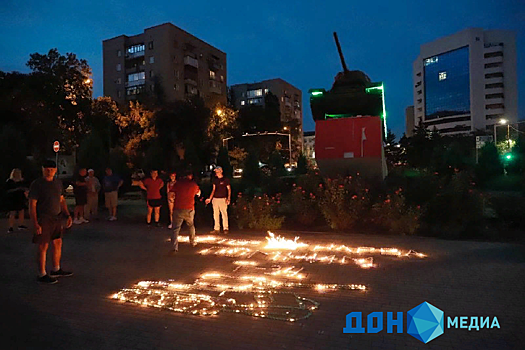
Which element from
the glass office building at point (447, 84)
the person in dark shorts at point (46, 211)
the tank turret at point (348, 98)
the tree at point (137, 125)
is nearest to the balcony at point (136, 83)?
the tree at point (137, 125)

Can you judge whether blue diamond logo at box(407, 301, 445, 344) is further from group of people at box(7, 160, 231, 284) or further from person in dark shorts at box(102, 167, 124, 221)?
person in dark shorts at box(102, 167, 124, 221)

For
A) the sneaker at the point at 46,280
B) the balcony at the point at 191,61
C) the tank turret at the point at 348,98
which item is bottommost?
the sneaker at the point at 46,280

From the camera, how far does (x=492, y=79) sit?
91.2 metres

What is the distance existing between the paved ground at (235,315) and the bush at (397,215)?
1066 mm

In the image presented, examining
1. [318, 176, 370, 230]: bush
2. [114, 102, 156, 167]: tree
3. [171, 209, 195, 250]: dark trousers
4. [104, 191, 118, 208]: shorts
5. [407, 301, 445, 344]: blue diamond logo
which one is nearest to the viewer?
[407, 301, 445, 344]: blue diamond logo

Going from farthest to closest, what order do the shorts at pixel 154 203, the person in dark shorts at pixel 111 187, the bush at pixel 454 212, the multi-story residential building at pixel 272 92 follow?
1. the multi-story residential building at pixel 272 92
2. the person in dark shorts at pixel 111 187
3. the shorts at pixel 154 203
4. the bush at pixel 454 212

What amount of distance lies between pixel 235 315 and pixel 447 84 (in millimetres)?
107421

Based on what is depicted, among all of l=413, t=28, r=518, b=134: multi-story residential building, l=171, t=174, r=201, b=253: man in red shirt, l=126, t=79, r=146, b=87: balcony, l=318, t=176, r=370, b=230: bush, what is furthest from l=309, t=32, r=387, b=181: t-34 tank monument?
l=413, t=28, r=518, b=134: multi-story residential building

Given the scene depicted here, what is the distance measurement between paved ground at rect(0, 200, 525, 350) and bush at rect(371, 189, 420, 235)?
107 centimetres

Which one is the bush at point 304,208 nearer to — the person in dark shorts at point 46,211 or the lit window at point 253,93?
the person in dark shorts at point 46,211

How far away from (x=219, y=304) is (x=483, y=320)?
10.4ft

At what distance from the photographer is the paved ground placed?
4.39 metres

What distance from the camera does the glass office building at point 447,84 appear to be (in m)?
96.6

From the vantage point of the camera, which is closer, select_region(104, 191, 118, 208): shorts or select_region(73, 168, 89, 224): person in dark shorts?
select_region(73, 168, 89, 224): person in dark shorts
